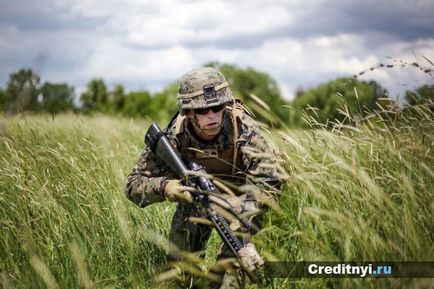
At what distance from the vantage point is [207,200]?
3.12 meters

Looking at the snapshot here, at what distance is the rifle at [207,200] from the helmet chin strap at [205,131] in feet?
0.85

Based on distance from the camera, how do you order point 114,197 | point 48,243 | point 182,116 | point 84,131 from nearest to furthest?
1. point 48,243
2. point 182,116
3. point 114,197
4. point 84,131

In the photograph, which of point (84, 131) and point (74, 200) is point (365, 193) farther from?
point (84, 131)

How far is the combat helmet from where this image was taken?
139 inches

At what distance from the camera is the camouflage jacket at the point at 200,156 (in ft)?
11.3

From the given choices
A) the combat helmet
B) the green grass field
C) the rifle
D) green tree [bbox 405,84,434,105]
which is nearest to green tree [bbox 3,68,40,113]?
the green grass field

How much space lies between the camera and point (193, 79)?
11.9 ft

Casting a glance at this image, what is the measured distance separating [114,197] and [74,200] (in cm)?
32

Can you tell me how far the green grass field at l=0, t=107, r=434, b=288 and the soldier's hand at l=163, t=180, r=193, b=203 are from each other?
1.61 ft

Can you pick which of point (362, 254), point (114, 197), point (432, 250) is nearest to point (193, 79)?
point (114, 197)

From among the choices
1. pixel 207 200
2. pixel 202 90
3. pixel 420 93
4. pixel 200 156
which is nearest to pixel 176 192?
pixel 207 200

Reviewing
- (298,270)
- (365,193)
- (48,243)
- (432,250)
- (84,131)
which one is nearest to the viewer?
(432,250)

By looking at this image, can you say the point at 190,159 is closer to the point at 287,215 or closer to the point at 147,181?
the point at 147,181

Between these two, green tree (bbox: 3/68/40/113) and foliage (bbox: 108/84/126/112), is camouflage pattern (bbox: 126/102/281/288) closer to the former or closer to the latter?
green tree (bbox: 3/68/40/113)
